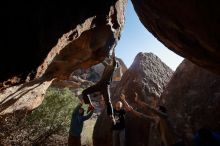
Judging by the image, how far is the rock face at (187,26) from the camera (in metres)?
5.98

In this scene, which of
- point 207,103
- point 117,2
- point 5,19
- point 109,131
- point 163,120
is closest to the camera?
point 5,19

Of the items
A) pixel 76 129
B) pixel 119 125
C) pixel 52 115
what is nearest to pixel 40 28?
pixel 76 129

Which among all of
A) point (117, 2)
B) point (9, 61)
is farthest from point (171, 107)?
point (9, 61)

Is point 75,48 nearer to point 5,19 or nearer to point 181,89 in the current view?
point 5,19

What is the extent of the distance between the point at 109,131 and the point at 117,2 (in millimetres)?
7570

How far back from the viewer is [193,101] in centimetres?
1144

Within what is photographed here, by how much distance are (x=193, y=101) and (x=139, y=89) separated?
13.8 feet

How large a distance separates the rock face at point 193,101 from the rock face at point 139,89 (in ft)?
5.90

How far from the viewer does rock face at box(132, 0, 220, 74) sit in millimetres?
5977

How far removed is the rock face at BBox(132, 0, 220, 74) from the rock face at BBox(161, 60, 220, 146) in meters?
3.19

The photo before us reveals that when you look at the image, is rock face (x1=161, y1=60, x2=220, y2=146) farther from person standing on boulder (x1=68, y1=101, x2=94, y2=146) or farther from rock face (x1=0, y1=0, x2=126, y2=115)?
rock face (x1=0, y1=0, x2=126, y2=115)

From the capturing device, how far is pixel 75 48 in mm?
9289

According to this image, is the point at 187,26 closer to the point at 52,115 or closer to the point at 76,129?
the point at 76,129

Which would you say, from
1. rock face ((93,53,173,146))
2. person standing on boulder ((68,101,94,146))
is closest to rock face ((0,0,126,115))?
person standing on boulder ((68,101,94,146))
